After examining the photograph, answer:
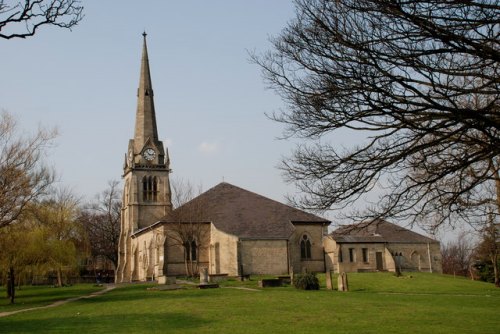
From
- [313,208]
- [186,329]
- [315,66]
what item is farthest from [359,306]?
[315,66]

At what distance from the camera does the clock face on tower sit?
60906 mm

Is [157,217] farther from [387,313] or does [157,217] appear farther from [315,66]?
[315,66]

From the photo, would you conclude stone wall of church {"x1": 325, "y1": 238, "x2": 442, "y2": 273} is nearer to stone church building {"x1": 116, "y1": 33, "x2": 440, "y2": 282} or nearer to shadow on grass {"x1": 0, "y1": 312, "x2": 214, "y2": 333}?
stone church building {"x1": 116, "y1": 33, "x2": 440, "y2": 282}

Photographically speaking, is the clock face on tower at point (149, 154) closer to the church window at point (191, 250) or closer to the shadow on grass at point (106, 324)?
the church window at point (191, 250)

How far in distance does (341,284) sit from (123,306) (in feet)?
42.9

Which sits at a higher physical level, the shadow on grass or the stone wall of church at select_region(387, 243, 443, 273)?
the stone wall of church at select_region(387, 243, 443, 273)

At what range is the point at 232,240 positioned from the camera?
160 ft

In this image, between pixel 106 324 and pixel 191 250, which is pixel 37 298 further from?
pixel 106 324

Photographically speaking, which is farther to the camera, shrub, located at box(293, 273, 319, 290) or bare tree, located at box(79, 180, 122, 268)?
bare tree, located at box(79, 180, 122, 268)

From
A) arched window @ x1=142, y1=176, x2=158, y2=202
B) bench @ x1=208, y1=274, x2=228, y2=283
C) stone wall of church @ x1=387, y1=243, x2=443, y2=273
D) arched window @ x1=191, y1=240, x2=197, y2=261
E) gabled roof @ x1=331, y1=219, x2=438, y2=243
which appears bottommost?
bench @ x1=208, y1=274, x2=228, y2=283

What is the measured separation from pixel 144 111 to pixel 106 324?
4682cm

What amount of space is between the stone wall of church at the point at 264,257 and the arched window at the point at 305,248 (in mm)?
2286

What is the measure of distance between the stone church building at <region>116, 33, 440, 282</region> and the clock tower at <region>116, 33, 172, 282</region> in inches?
4.2

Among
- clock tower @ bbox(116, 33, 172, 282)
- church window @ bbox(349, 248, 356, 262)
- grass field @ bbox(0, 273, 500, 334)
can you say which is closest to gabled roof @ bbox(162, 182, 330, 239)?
church window @ bbox(349, 248, 356, 262)
